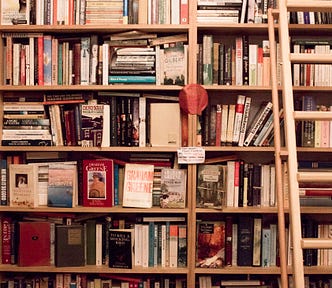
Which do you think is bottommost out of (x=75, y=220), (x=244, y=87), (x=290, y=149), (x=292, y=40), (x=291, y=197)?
(x=75, y=220)

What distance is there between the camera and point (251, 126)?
2668mm

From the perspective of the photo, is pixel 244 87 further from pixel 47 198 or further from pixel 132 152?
pixel 47 198

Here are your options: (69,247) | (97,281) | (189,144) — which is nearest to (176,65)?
(189,144)

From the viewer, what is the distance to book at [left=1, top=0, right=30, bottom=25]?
265 cm

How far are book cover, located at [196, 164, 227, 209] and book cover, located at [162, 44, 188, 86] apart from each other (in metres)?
0.47

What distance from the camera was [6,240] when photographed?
2697mm

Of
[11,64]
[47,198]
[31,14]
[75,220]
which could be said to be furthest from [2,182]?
[31,14]

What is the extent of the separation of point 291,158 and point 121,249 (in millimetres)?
1168

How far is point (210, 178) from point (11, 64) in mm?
1236

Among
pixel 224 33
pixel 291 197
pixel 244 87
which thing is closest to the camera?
pixel 291 197

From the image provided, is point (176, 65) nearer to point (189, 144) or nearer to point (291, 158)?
point (189, 144)

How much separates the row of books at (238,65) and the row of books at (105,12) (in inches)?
8.8

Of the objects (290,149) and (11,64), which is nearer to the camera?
(290,149)

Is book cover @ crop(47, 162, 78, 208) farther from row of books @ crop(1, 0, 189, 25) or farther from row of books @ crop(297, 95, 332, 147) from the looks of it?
row of books @ crop(297, 95, 332, 147)
